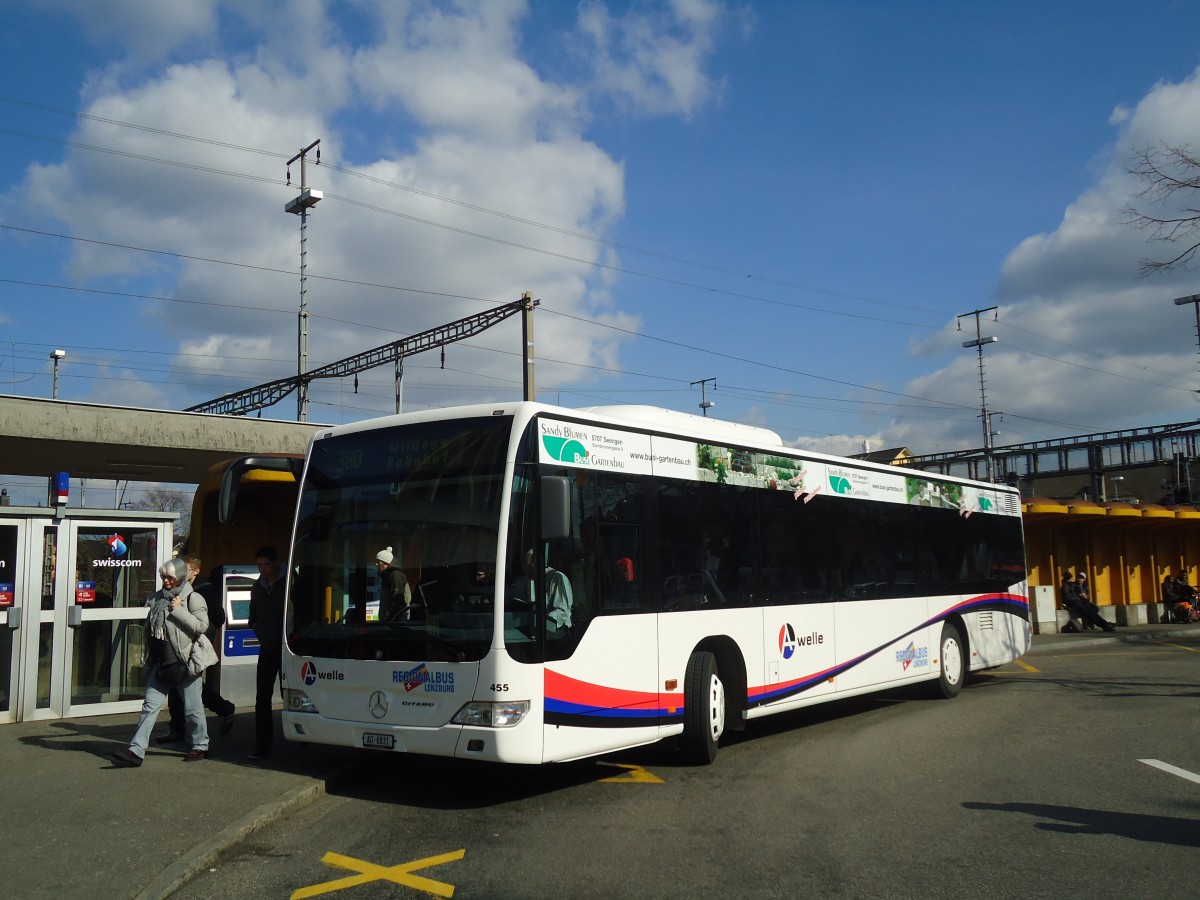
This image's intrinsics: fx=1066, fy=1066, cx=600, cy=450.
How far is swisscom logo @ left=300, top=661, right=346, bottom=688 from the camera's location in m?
8.66

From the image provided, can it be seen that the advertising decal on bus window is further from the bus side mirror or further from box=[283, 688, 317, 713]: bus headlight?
box=[283, 688, 317, 713]: bus headlight

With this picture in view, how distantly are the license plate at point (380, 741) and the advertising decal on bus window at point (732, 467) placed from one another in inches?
97.6

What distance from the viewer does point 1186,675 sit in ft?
57.7

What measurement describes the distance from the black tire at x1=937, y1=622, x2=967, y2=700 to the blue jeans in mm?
9728

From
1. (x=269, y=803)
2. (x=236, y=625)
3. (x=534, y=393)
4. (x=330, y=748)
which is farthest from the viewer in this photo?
(x=534, y=393)

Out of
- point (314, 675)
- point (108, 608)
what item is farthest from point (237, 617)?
point (314, 675)

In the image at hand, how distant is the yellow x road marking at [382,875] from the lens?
605cm

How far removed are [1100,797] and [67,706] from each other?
1071 cm

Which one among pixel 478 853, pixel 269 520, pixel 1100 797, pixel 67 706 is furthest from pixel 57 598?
pixel 1100 797

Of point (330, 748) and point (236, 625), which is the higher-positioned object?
point (236, 625)

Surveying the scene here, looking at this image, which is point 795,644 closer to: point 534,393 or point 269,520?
point 269,520

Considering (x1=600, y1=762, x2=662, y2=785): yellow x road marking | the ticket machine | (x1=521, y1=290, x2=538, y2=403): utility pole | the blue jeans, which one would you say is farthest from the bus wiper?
(x1=521, y1=290, x2=538, y2=403): utility pole

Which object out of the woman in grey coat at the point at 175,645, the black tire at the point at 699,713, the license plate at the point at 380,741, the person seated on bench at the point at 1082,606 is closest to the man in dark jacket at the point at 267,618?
Answer: the woman in grey coat at the point at 175,645

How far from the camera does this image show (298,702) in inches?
352
